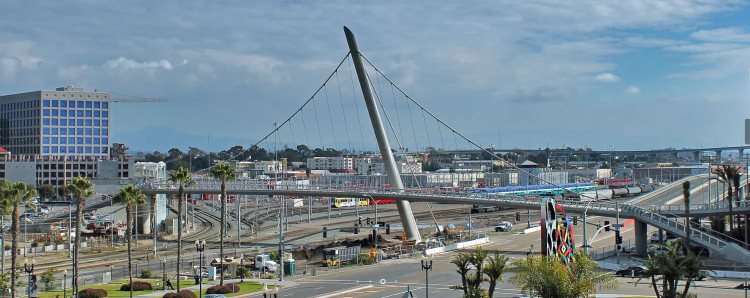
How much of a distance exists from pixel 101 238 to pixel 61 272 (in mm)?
44131

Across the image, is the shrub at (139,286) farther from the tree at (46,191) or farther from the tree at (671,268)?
the tree at (46,191)

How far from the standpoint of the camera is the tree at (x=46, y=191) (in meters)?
191

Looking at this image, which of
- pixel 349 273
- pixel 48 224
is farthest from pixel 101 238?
pixel 349 273

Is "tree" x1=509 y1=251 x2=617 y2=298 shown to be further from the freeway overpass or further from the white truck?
the white truck

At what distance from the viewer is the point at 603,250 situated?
9138 centimetres


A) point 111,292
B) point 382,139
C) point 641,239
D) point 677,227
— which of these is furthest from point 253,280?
point 677,227

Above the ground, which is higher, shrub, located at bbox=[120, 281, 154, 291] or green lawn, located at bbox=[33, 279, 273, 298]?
shrub, located at bbox=[120, 281, 154, 291]

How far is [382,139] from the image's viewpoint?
353ft

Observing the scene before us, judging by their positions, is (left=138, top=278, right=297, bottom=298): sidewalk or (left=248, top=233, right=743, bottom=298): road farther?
(left=138, top=278, right=297, bottom=298): sidewalk

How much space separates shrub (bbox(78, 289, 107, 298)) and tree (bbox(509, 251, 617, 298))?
103ft

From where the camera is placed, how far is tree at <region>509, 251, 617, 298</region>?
45719 mm

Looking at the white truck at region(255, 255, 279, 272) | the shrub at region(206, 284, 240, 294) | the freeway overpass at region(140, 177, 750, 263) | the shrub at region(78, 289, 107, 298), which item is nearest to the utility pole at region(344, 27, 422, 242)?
the freeway overpass at region(140, 177, 750, 263)

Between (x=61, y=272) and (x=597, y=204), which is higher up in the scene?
(x=597, y=204)

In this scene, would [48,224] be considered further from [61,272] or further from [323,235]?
[61,272]
